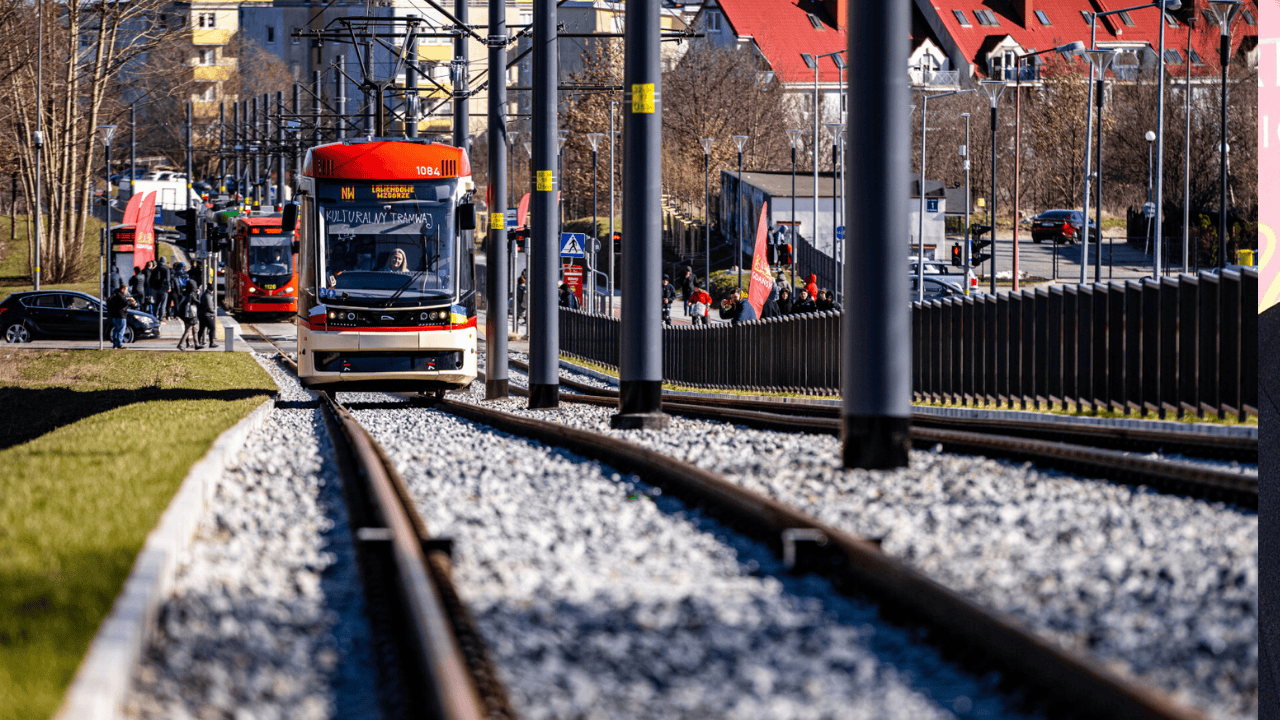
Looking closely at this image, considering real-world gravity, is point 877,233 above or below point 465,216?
below

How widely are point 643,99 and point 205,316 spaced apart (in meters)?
27.6

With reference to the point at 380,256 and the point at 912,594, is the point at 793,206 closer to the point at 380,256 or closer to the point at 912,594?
the point at 380,256

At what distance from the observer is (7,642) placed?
5688 millimetres

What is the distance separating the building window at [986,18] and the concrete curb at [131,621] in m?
110

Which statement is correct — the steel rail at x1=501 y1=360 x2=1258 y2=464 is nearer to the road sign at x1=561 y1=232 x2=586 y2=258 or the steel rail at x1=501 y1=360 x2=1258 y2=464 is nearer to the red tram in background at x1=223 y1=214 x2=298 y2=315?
the road sign at x1=561 y1=232 x2=586 y2=258

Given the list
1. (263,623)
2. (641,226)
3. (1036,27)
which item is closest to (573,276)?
(641,226)

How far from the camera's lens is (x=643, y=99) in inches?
623

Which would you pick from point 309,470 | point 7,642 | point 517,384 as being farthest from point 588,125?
point 7,642

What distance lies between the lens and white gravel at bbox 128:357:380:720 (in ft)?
16.4

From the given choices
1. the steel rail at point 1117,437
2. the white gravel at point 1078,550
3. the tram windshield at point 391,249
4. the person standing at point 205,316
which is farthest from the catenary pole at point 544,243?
the person standing at point 205,316

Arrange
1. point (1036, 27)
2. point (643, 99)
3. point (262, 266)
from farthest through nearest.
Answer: point (1036, 27) → point (262, 266) → point (643, 99)

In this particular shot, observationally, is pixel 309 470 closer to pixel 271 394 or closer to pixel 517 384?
pixel 271 394

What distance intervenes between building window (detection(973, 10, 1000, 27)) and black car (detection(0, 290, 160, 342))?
8081cm

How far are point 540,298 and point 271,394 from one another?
5.21 meters
